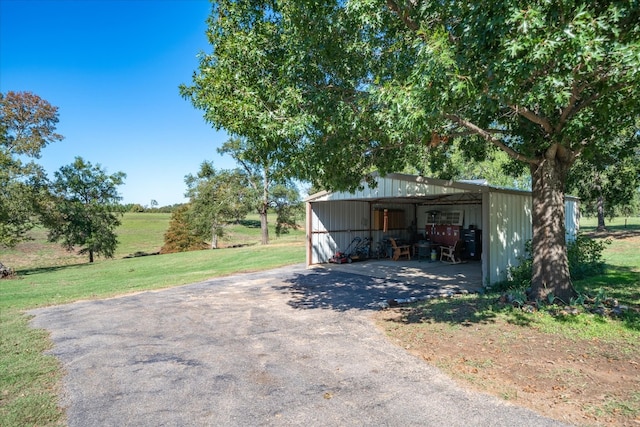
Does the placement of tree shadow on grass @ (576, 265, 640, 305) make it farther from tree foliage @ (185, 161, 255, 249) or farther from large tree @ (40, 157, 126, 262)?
large tree @ (40, 157, 126, 262)

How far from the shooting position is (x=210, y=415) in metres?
3.20

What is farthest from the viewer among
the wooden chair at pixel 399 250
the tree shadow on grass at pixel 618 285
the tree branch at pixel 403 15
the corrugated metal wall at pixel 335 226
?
the wooden chair at pixel 399 250

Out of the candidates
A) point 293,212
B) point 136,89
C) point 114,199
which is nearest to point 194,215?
point 114,199

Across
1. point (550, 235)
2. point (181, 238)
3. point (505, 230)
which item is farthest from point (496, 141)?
point (181, 238)

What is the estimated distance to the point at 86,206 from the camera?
2402 cm

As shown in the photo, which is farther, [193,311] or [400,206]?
[400,206]

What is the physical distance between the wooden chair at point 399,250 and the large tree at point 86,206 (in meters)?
19.1

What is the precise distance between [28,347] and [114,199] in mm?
23289

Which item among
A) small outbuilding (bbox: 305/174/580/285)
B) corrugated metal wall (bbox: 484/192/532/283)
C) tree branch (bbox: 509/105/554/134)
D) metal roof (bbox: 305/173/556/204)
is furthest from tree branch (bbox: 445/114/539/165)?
corrugated metal wall (bbox: 484/192/532/283)

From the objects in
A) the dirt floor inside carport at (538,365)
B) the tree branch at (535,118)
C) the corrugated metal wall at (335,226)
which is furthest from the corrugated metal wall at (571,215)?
the dirt floor inside carport at (538,365)

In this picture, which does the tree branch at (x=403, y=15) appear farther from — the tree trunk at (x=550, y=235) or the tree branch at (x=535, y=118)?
the tree trunk at (x=550, y=235)

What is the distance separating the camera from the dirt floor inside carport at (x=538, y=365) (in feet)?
10.6

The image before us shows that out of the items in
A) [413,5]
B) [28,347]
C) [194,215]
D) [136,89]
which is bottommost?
[28,347]

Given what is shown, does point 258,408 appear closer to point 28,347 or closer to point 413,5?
point 28,347
